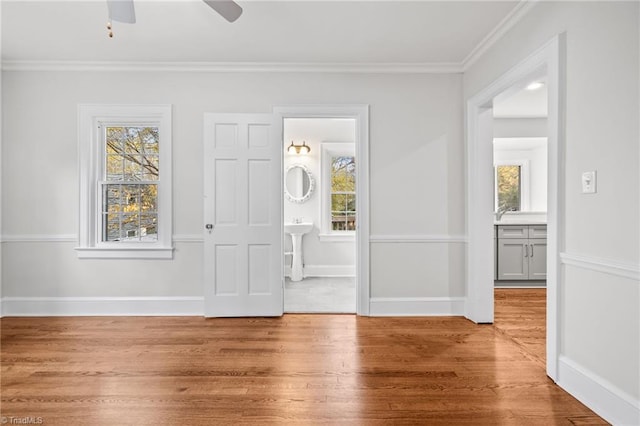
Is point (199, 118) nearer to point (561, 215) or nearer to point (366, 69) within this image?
point (366, 69)

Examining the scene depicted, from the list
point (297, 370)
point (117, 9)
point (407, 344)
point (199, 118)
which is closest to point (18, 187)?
point (199, 118)

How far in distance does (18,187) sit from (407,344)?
13.7 feet

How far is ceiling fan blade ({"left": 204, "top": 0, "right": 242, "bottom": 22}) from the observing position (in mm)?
2264

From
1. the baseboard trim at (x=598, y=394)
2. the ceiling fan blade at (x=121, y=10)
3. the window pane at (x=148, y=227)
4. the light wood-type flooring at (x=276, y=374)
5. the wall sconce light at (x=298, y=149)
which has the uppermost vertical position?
the ceiling fan blade at (x=121, y=10)

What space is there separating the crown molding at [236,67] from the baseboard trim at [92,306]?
7.88ft

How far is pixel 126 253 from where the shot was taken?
153 inches

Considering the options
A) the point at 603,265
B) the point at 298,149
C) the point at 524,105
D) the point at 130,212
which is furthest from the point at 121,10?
the point at 524,105

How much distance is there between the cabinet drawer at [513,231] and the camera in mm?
5355

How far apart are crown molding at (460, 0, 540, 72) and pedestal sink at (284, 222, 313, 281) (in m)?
3.11

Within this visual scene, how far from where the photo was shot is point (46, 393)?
89.5 inches

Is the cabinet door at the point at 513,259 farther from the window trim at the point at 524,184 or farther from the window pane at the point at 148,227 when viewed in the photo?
the window pane at the point at 148,227

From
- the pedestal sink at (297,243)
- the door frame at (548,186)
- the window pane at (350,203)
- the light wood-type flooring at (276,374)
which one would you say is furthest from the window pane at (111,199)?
the door frame at (548,186)

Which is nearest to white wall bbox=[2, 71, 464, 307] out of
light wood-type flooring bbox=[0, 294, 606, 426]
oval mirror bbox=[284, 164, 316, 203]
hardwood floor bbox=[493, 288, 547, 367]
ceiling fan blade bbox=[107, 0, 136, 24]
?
light wood-type flooring bbox=[0, 294, 606, 426]

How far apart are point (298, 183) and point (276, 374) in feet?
12.9
